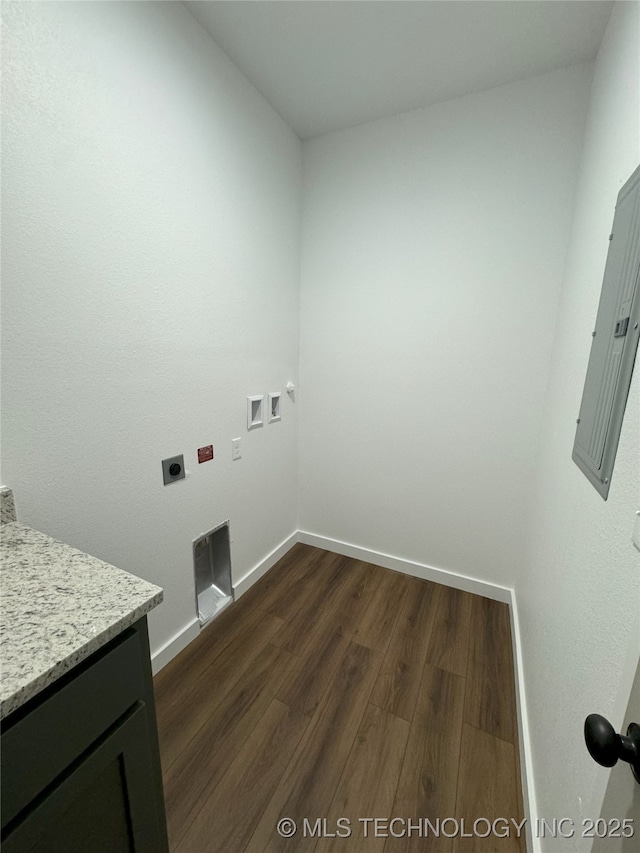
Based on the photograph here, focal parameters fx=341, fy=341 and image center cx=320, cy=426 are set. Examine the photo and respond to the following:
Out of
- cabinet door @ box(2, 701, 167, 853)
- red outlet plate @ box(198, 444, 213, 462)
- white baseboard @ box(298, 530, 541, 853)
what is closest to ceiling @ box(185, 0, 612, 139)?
red outlet plate @ box(198, 444, 213, 462)

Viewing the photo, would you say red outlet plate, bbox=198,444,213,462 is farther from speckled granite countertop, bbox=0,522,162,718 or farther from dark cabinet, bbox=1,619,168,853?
dark cabinet, bbox=1,619,168,853

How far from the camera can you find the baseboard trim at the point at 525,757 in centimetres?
101

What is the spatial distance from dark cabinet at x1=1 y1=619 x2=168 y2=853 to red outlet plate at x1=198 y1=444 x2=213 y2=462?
0.94 m

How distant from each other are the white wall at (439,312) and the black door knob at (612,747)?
1.60 meters

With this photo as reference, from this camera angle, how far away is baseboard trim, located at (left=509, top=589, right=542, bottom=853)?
1.01 metres

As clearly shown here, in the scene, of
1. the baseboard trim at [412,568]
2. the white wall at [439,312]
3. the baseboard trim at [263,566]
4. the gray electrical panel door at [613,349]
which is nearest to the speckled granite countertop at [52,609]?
the gray electrical panel door at [613,349]

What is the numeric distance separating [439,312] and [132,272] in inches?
59.3

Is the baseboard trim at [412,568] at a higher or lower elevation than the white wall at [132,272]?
lower

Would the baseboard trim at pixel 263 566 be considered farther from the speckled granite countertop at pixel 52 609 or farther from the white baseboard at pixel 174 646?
the speckled granite countertop at pixel 52 609

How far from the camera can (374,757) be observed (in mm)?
1234

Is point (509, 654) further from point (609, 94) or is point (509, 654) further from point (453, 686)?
point (609, 94)

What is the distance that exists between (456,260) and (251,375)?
1.27m

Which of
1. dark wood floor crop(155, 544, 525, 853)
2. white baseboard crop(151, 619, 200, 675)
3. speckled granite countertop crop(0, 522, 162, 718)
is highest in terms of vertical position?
speckled granite countertop crop(0, 522, 162, 718)

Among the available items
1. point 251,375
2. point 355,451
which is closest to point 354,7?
point 251,375
